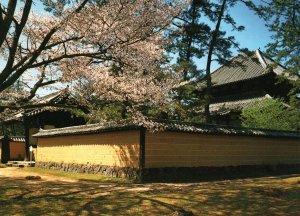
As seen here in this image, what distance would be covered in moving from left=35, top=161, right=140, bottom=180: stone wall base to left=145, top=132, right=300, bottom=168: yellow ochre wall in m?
0.93

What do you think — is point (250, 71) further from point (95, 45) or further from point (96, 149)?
point (95, 45)

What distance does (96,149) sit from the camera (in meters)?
18.0

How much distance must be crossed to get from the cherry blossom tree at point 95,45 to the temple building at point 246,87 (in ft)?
48.6

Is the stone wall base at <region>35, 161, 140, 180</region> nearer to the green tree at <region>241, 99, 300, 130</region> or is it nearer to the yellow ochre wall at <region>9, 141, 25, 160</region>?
the yellow ochre wall at <region>9, 141, 25, 160</region>

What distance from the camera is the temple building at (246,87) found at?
28.4 meters

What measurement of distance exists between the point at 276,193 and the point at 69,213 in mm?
6500

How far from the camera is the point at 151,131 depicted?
47.5ft

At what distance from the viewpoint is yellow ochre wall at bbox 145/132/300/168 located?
15414 mm

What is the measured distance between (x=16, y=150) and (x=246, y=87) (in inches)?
851

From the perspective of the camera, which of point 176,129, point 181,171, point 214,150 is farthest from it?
point 214,150

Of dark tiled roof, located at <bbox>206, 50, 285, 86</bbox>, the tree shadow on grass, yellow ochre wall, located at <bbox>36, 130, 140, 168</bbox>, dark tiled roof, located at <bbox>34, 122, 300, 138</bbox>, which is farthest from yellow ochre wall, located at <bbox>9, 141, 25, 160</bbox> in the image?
the tree shadow on grass

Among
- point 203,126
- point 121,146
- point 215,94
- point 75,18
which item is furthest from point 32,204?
point 215,94

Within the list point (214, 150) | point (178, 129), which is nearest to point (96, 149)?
point (178, 129)

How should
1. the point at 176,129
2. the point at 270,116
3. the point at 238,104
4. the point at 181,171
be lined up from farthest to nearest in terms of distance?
the point at 238,104 → the point at 270,116 → the point at 181,171 → the point at 176,129
